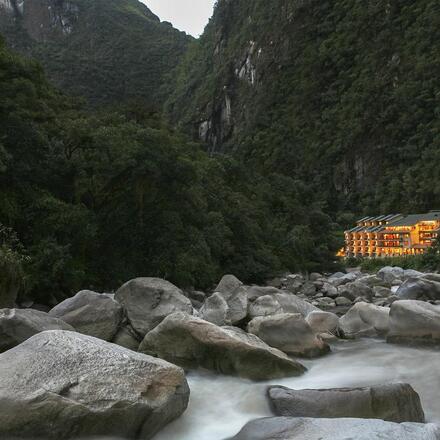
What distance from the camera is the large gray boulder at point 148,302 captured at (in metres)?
12.6

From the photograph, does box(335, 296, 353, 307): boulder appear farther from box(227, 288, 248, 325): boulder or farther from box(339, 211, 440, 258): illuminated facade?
box(339, 211, 440, 258): illuminated facade

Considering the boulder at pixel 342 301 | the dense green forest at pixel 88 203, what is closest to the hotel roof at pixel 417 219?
the dense green forest at pixel 88 203

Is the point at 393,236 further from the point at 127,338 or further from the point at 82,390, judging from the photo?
the point at 82,390

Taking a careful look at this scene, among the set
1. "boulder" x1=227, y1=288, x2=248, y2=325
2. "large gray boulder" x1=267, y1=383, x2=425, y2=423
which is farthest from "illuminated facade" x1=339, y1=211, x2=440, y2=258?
"large gray boulder" x1=267, y1=383, x2=425, y2=423

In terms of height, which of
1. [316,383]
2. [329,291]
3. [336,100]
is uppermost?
[336,100]

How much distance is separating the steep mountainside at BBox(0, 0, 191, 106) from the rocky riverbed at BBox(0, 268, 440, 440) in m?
120

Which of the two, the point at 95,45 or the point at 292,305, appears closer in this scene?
the point at 292,305

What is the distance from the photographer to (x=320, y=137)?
122000mm

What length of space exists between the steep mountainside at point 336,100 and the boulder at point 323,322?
8007 cm

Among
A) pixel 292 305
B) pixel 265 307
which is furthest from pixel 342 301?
pixel 265 307

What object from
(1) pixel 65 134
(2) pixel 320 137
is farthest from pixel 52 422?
(2) pixel 320 137

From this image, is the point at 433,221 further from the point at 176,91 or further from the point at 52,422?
the point at 176,91

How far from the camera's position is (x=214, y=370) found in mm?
9602

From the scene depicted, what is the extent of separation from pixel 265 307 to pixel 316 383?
578 centimetres
